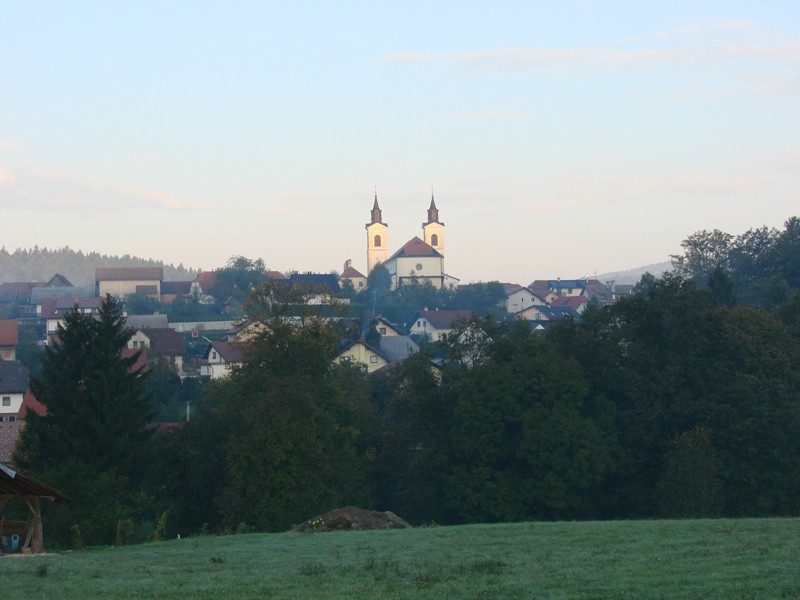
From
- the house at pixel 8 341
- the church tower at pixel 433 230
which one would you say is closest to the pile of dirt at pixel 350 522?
the house at pixel 8 341

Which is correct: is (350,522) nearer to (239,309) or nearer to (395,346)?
(395,346)

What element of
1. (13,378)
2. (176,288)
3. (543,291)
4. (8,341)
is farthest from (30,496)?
(543,291)

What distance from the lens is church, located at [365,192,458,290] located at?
6806 inches

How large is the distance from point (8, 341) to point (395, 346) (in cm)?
3172

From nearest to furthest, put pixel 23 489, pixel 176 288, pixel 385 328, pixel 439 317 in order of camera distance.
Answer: pixel 23 489 → pixel 385 328 → pixel 439 317 → pixel 176 288

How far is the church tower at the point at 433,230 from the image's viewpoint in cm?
19500

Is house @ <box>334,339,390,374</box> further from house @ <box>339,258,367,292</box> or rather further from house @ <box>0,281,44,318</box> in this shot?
house @ <box>0,281,44,318</box>

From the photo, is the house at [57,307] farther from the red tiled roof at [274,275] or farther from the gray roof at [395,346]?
the gray roof at [395,346]

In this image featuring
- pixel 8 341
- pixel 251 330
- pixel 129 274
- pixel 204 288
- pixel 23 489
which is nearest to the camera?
pixel 23 489

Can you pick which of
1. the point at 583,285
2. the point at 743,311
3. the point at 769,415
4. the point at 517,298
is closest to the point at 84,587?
the point at 769,415

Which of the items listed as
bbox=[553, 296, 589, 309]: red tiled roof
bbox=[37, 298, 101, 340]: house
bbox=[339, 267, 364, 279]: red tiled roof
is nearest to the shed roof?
bbox=[37, 298, 101, 340]: house

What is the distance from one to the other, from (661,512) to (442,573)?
71.2ft

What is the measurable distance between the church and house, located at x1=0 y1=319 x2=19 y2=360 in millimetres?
73219

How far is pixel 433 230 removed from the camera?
19575 centimetres
